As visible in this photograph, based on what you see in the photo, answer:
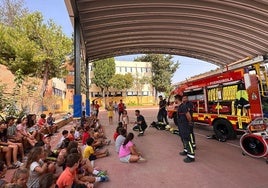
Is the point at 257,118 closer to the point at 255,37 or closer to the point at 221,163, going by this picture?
the point at 221,163

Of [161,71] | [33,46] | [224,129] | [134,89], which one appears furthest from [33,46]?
[161,71]

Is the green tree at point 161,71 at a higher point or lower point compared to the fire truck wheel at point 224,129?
higher

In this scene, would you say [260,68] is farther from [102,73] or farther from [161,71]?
[161,71]

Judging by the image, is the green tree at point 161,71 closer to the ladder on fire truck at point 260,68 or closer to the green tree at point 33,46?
the green tree at point 33,46

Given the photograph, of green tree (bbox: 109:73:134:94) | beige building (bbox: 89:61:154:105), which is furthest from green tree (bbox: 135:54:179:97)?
green tree (bbox: 109:73:134:94)

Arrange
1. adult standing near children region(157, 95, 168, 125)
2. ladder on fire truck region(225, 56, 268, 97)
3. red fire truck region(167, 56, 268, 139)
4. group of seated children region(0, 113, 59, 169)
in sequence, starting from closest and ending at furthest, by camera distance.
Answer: group of seated children region(0, 113, 59, 169) < red fire truck region(167, 56, 268, 139) < ladder on fire truck region(225, 56, 268, 97) < adult standing near children region(157, 95, 168, 125)

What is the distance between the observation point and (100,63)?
163 ft

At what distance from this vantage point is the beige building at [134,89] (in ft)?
177

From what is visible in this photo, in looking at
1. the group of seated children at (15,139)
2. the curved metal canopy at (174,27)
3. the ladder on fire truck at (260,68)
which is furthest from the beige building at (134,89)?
the ladder on fire truck at (260,68)

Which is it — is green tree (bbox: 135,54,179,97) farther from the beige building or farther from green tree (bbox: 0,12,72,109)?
green tree (bbox: 0,12,72,109)

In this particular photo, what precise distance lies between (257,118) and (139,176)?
4323mm

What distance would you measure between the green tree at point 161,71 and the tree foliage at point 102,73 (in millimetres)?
11130

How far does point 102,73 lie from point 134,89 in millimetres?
8749

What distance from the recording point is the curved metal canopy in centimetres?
1013
